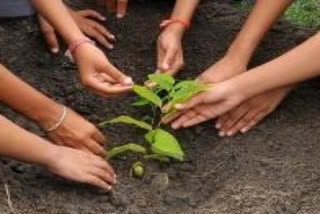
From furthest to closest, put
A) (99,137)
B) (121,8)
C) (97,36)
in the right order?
(121,8) < (97,36) < (99,137)

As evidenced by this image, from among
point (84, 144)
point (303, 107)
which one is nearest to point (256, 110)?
point (303, 107)

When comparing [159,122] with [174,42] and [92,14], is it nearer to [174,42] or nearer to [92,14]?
[174,42]

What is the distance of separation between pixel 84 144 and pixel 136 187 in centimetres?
17

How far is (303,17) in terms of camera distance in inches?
113

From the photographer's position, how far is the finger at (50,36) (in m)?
2.38

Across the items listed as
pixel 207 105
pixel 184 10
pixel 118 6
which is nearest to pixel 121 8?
pixel 118 6

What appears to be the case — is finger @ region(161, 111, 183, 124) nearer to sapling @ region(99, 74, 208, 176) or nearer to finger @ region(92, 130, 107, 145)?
sapling @ region(99, 74, 208, 176)

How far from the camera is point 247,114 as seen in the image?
7.02 ft

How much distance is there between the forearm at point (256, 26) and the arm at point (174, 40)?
15 centimetres

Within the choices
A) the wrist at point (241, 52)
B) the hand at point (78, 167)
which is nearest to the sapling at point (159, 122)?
the hand at point (78, 167)

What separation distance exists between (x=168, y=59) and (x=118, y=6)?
0.40 meters

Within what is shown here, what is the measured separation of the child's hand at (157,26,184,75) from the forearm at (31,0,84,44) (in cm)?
24

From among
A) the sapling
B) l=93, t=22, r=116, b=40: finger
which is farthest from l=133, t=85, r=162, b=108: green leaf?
l=93, t=22, r=116, b=40: finger

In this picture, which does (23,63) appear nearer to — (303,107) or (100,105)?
(100,105)
